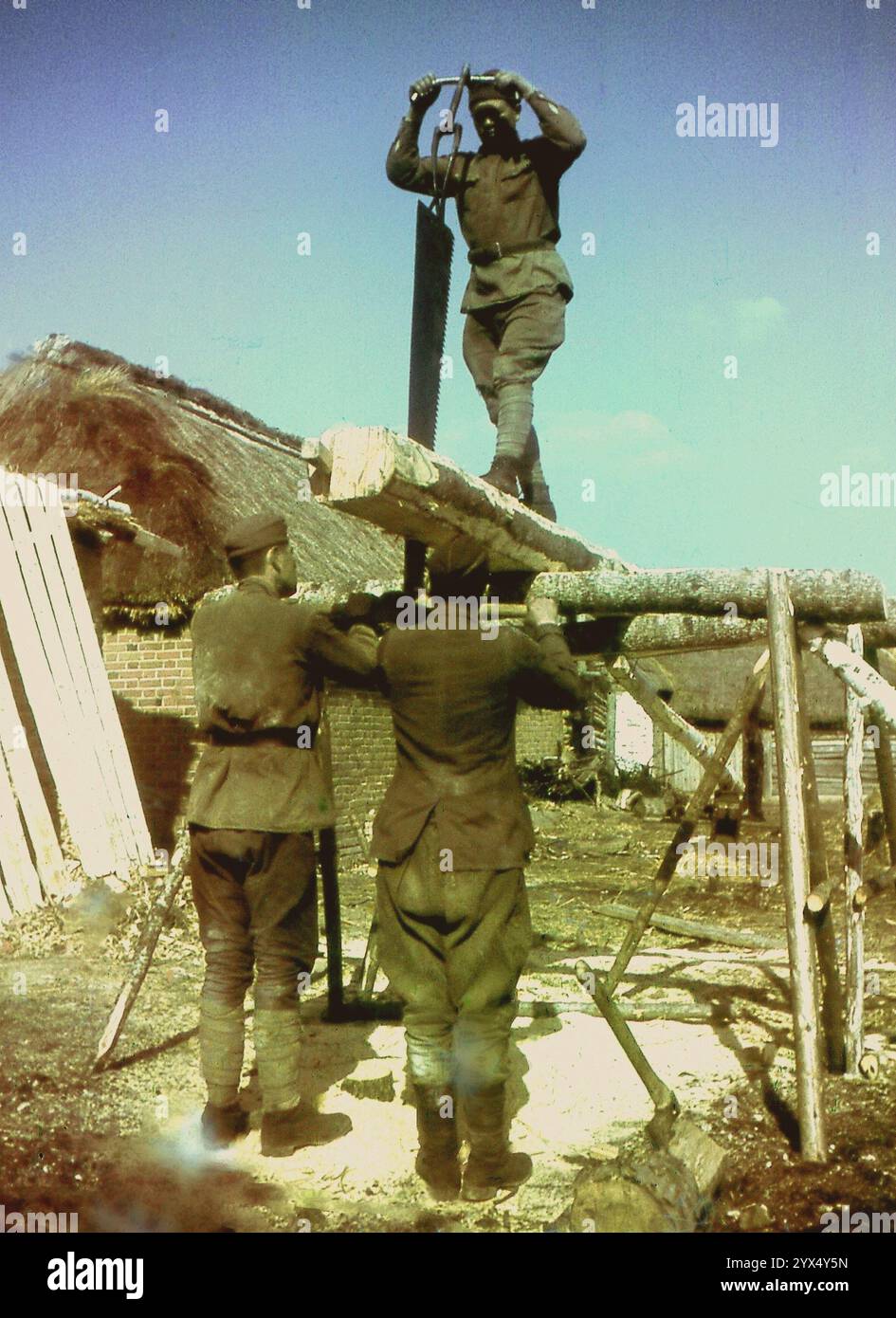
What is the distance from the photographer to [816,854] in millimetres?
4230

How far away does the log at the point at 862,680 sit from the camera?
12.1ft

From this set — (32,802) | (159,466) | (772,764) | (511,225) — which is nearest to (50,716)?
(32,802)

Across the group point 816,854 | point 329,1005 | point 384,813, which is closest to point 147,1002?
point 329,1005

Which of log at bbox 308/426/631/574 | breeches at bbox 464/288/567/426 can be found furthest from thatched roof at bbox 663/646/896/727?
log at bbox 308/426/631/574

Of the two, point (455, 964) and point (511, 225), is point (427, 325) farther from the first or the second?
point (455, 964)

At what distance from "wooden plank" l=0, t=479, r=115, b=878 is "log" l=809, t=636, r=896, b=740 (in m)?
5.18

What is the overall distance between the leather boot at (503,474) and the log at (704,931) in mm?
3916

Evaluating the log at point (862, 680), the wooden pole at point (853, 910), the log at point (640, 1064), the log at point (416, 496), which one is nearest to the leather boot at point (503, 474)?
the log at point (416, 496)

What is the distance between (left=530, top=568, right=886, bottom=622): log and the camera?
399 centimetres

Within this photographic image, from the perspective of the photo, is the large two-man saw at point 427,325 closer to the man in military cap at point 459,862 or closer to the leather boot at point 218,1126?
the man in military cap at point 459,862
